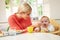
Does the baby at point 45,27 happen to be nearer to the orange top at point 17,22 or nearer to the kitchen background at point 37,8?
the orange top at point 17,22

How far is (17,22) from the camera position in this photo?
2404 millimetres

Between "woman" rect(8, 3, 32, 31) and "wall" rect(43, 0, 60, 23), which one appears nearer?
"woman" rect(8, 3, 32, 31)

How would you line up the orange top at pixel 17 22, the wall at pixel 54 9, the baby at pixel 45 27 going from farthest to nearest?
the wall at pixel 54 9 < the orange top at pixel 17 22 < the baby at pixel 45 27

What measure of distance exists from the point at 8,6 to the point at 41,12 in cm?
90

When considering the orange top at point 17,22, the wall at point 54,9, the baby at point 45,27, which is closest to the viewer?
the baby at point 45,27

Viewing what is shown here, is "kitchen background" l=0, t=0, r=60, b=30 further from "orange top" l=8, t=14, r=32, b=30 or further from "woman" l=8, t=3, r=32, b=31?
"orange top" l=8, t=14, r=32, b=30

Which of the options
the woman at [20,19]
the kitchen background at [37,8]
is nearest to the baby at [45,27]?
the woman at [20,19]

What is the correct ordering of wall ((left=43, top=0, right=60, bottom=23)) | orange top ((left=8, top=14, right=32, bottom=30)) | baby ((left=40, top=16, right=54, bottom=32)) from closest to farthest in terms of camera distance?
baby ((left=40, top=16, right=54, bottom=32)), orange top ((left=8, top=14, right=32, bottom=30)), wall ((left=43, top=0, right=60, bottom=23))

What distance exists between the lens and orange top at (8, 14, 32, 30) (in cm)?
233

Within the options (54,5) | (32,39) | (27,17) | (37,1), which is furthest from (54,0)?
(32,39)

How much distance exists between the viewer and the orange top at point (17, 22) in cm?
233

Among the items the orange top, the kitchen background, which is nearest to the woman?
the orange top

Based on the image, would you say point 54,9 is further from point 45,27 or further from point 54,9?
point 45,27

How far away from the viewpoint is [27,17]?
2.69 metres
